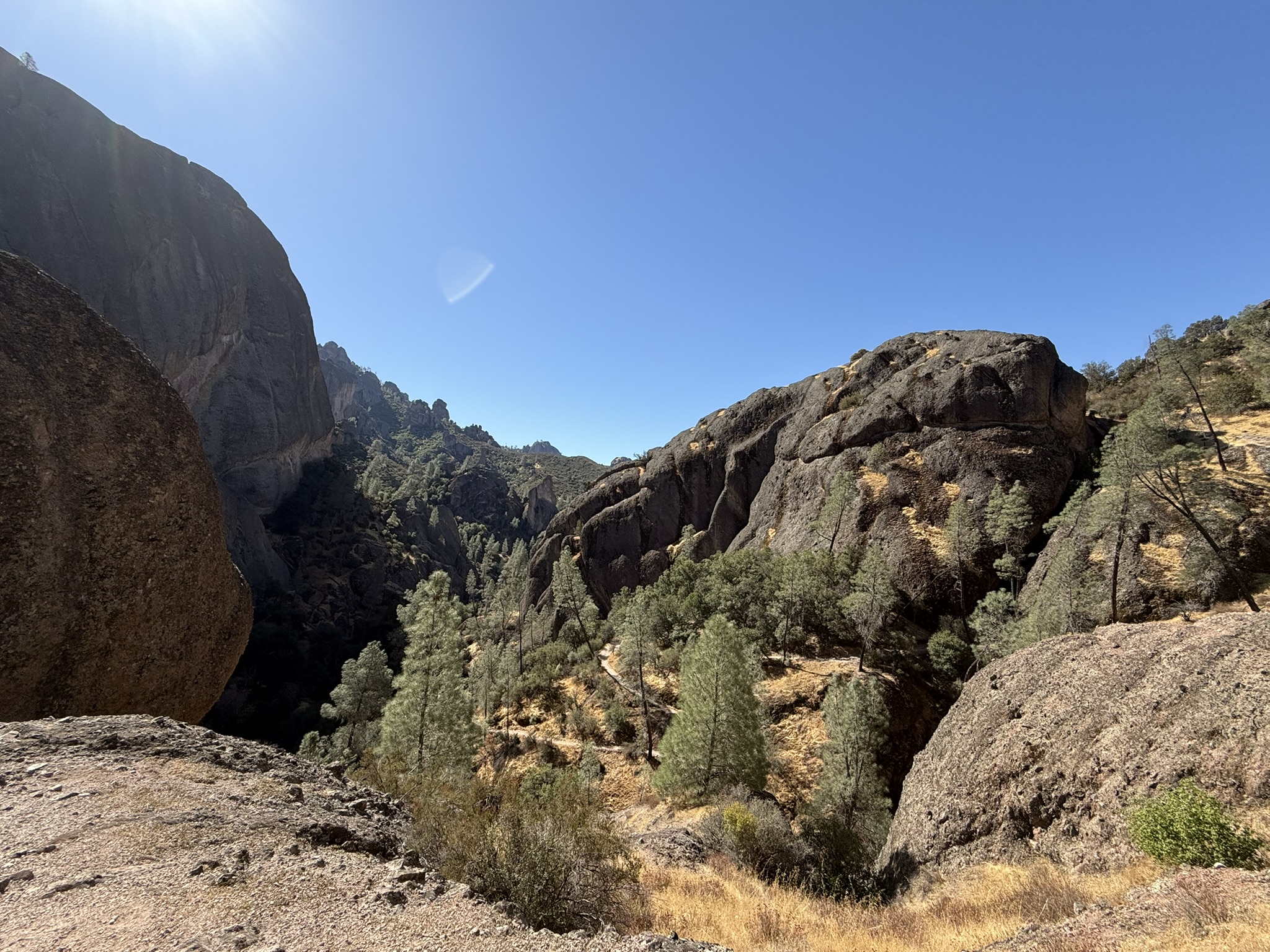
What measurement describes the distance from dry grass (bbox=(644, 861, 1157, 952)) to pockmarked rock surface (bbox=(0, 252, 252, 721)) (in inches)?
577

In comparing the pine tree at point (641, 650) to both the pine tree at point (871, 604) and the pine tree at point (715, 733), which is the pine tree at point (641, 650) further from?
the pine tree at point (871, 604)

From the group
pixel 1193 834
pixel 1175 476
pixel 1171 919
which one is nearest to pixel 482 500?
pixel 1175 476

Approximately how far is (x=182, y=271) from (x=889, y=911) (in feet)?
333

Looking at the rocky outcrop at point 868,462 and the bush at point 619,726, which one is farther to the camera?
the rocky outcrop at point 868,462

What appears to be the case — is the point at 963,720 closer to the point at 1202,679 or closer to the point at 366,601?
the point at 1202,679

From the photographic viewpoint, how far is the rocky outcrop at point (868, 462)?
37.9 metres

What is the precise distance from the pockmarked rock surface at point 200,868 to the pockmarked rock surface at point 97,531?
13.7ft

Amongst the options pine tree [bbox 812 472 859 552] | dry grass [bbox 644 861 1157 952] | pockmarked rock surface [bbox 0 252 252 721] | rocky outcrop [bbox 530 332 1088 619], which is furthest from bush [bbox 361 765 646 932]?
pine tree [bbox 812 472 859 552]

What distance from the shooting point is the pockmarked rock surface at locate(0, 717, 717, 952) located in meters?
4.97

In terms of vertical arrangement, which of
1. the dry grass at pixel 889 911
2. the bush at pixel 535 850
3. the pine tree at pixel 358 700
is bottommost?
the pine tree at pixel 358 700

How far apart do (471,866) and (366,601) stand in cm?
8397

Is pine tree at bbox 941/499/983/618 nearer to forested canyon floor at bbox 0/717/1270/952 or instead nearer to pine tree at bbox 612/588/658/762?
pine tree at bbox 612/588/658/762

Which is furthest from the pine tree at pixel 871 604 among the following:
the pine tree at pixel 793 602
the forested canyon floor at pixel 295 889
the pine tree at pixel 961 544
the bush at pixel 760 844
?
the forested canyon floor at pixel 295 889

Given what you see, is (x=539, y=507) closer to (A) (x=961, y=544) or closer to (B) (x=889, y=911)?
(A) (x=961, y=544)
